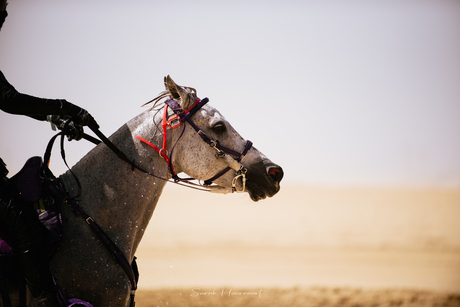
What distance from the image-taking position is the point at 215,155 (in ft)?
11.7

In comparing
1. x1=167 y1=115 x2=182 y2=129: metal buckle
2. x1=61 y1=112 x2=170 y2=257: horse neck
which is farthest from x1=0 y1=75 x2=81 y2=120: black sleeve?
x1=167 y1=115 x2=182 y2=129: metal buckle

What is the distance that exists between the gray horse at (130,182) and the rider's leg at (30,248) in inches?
→ 7.9

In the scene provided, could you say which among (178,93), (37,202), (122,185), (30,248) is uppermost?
(178,93)

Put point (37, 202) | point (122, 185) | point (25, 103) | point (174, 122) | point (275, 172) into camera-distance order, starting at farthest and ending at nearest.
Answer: point (275, 172)
point (174, 122)
point (122, 185)
point (37, 202)
point (25, 103)

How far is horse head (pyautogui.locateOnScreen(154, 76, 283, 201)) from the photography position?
3.54 m

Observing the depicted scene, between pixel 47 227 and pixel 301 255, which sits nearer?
pixel 47 227

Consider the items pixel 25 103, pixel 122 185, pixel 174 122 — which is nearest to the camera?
pixel 25 103

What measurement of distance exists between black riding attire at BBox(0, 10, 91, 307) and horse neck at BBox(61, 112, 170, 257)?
0.47 meters

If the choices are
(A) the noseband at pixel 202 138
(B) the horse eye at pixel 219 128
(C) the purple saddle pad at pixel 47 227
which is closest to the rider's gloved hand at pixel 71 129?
(A) the noseband at pixel 202 138

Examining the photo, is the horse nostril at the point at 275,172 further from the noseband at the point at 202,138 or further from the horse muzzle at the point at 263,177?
the noseband at the point at 202,138

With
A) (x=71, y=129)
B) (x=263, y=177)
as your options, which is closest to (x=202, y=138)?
(x=263, y=177)

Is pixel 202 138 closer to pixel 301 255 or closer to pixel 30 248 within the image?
pixel 30 248

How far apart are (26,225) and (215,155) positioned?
66.0 inches

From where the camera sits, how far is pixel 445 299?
919 centimetres
